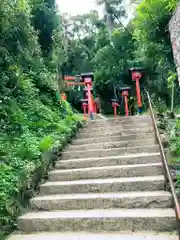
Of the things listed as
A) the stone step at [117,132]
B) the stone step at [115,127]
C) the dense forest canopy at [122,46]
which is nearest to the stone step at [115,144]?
the stone step at [117,132]

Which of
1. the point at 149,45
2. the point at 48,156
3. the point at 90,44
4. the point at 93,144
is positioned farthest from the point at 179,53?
the point at 90,44

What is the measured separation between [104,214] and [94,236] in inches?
13.9

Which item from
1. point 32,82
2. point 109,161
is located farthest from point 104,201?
point 32,82

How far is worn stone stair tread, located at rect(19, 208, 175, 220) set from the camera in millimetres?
3325

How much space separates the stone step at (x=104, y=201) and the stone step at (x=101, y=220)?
4.1 inches

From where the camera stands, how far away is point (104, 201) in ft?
12.5

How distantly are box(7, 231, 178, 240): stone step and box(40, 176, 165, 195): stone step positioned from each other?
2.90 feet

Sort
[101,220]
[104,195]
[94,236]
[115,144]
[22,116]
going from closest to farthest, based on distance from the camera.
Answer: [94,236]
[101,220]
[104,195]
[22,116]
[115,144]

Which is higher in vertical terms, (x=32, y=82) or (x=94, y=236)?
(x=32, y=82)

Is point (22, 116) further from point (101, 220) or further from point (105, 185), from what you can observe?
point (101, 220)

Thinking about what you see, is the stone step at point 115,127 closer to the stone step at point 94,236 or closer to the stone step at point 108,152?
the stone step at point 108,152

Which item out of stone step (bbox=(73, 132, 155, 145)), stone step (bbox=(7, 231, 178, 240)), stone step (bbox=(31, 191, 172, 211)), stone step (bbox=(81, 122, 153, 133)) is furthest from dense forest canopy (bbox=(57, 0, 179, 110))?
stone step (bbox=(7, 231, 178, 240))

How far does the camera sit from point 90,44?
23.1 meters

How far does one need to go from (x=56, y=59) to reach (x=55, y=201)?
7.43 meters
